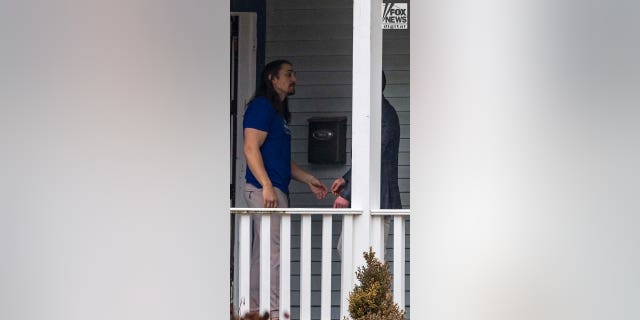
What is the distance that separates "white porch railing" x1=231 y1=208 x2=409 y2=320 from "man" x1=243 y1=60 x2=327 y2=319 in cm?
20

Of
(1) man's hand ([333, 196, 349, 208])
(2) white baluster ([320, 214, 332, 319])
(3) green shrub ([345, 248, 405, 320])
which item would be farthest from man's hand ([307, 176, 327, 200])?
(3) green shrub ([345, 248, 405, 320])

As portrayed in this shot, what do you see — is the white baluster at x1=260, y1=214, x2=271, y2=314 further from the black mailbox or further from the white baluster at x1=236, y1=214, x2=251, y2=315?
the black mailbox

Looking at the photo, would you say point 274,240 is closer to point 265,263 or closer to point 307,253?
point 265,263

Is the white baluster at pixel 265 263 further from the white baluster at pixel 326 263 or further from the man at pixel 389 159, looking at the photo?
the man at pixel 389 159

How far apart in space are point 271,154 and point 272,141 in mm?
87

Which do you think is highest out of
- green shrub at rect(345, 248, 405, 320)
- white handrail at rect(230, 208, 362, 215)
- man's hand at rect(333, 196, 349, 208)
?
man's hand at rect(333, 196, 349, 208)

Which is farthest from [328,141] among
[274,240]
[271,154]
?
[274,240]

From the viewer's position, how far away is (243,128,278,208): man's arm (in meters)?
7.28

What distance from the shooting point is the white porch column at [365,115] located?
7.05 m

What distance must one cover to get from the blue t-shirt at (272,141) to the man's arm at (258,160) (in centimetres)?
4

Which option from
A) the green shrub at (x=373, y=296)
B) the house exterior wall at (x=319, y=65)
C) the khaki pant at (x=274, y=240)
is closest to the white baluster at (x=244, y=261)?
the khaki pant at (x=274, y=240)

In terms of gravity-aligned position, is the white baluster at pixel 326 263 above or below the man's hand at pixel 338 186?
below
